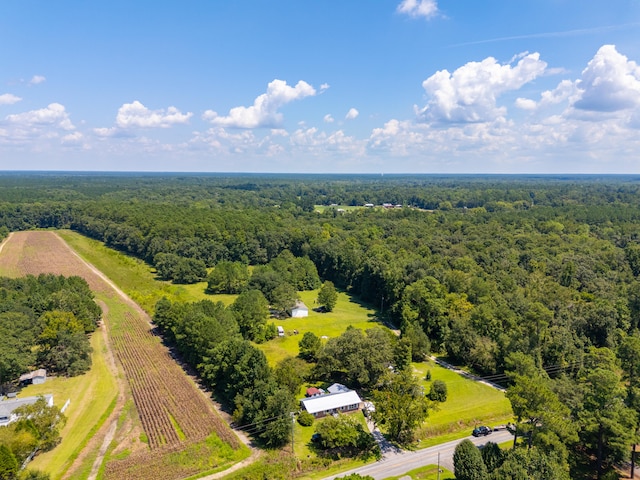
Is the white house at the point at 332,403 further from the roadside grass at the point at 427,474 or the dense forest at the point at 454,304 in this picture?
the roadside grass at the point at 427,474

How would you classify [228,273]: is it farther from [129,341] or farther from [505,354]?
[505,354]

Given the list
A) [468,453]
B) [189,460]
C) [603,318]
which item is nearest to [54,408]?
[189,460]

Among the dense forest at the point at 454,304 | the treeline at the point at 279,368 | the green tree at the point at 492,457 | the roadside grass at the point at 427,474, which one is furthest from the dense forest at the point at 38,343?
the green tree at the point at 492,457

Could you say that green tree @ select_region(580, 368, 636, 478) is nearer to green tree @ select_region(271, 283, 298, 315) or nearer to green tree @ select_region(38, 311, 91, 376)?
green tree @ select_region(271, 283, 298, 315)

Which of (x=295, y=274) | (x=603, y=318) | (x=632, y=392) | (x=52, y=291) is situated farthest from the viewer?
(x=295, y=274)

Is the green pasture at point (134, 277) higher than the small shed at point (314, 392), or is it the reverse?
the green pasture at point (134, 277)

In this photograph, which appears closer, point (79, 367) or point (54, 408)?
point (54, 408)

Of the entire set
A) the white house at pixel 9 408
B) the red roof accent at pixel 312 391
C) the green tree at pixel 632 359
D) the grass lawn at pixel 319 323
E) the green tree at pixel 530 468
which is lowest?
the grass lawn at pixel 319 323
